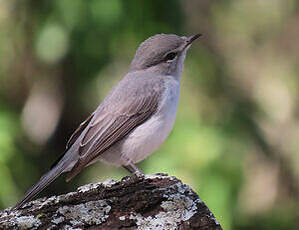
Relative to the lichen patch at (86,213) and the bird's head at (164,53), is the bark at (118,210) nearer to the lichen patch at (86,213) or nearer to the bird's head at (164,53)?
the lichen patch at (86,213)

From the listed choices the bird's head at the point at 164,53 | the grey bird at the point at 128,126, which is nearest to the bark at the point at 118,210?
Result: the grey bird at the point at 128,126

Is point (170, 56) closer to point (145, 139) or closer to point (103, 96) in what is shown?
point (145, 139)

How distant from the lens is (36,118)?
7.78m

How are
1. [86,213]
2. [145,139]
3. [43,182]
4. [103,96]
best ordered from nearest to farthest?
[86,213] < [43,182] < [145,139] < [103,96]

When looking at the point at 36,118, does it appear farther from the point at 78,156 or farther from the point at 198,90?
the point at 78,156

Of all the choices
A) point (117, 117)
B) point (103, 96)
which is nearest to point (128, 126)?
point (117, 117)

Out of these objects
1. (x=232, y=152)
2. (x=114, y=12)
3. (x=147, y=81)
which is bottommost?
(x=232, y=152)

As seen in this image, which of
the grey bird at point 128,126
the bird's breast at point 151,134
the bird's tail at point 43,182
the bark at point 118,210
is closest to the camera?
the bark at point 118,210

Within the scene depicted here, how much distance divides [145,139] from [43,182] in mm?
1049

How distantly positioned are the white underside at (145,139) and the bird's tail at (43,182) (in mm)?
544

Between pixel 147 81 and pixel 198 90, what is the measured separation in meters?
1.59

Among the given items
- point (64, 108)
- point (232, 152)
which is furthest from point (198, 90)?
point (64, 108)

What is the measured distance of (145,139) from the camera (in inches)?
200

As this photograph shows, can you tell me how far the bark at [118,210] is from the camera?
134 inches
